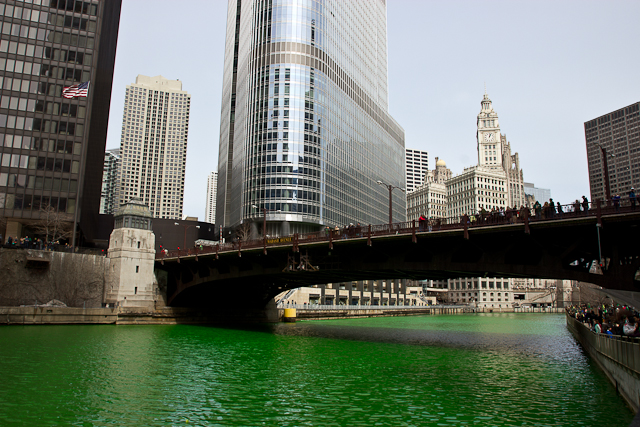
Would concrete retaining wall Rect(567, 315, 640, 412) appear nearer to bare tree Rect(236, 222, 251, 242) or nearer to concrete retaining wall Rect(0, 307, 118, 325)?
concrete retaining wall Rect(0, 307, 118, 325)

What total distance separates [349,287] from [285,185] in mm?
45351

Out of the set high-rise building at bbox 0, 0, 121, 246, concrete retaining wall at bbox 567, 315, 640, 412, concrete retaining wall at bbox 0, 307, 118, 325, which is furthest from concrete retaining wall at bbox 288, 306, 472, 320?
concrete retaining wall at bbox 567, 315, 640, 412

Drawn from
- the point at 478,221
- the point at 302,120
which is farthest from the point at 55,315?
the point at 302,120

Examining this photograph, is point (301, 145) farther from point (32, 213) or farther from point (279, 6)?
point (32, 213)

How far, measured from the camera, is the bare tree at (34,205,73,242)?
79188 mm

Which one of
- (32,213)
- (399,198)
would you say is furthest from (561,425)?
(399,198)

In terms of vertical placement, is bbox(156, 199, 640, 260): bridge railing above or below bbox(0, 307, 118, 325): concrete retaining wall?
above

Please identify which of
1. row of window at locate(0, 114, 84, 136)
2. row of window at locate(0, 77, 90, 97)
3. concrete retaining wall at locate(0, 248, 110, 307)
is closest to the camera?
concrete retaining wall at locate(0, 248, 110, 307)

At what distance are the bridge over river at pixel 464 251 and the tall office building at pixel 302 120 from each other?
162ft

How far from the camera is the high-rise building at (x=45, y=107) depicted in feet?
270

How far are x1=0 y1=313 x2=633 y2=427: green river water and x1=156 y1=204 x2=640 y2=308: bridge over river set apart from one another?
7305mm

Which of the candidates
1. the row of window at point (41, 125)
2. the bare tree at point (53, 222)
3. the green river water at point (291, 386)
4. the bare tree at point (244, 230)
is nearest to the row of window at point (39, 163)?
the row of window at point (41, 125)

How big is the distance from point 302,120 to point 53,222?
61716 millimetres

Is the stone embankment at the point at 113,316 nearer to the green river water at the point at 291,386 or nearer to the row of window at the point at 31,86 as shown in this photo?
the green river water at the point at 291,386
